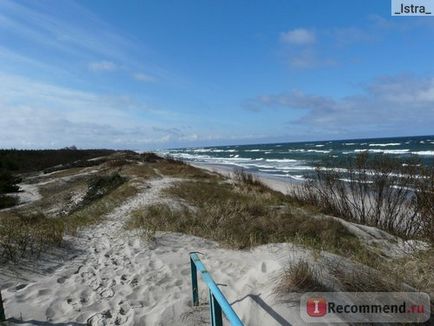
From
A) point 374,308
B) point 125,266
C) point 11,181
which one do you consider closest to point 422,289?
point 374,308

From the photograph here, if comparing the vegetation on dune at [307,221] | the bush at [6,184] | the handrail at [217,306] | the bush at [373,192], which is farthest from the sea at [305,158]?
the bush at [6,184]

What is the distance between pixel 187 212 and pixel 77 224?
291 centimetres

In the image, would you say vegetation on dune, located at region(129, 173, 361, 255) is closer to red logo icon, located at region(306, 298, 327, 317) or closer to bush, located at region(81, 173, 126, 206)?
red logo icon, located at region(306, 298, 327, 317)

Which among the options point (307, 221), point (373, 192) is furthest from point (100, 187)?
point (373, 192)

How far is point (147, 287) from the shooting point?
568cm

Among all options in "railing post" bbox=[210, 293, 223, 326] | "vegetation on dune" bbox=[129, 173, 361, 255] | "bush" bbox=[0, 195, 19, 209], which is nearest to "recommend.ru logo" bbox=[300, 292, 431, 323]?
"railing post" bbox=[210, 293, 223, 326]

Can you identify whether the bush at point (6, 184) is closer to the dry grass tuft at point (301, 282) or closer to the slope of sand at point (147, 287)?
the slope of sand at point (147, 287)

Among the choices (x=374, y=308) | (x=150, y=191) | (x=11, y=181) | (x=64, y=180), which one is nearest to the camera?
(x=374, y=308)

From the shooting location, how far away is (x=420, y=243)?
25.1 feet

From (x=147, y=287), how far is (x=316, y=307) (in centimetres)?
254

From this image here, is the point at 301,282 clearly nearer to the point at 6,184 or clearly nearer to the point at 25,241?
the point at 25,241

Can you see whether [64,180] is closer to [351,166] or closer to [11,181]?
[11,181]

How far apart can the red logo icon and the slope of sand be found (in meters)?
0.15

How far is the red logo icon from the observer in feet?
13.6
